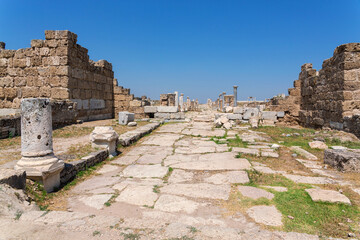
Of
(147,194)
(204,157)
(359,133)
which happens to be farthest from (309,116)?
(147,194)

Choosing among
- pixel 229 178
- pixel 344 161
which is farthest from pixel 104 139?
pixel 344 161

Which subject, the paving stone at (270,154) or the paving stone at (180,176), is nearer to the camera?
the paving stone at (180,176)

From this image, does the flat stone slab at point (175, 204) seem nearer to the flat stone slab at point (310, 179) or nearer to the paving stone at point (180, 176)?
the paving stone at point (180, 176)

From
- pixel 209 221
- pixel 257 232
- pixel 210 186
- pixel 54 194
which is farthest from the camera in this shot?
pixel 210 186

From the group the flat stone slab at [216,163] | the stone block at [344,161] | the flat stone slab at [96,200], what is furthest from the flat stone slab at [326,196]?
the flat stone slab at [96,200]

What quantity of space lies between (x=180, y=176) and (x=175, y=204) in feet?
3.97

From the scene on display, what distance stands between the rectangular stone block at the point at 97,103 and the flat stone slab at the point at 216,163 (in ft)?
27.8

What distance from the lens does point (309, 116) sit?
1127 centimetres

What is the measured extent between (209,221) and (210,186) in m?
1.14

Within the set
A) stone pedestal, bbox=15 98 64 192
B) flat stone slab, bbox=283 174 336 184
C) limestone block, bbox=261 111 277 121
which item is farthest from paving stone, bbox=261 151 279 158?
limestone block, bbox=261 111 277 121

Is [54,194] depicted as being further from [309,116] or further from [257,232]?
[309,116]

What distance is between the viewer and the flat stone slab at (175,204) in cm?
295

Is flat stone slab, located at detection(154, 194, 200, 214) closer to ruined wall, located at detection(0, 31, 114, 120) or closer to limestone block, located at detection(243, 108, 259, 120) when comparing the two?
ruined wall, located at detection(0, 31, 114, 120)

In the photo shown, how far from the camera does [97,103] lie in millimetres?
12930
